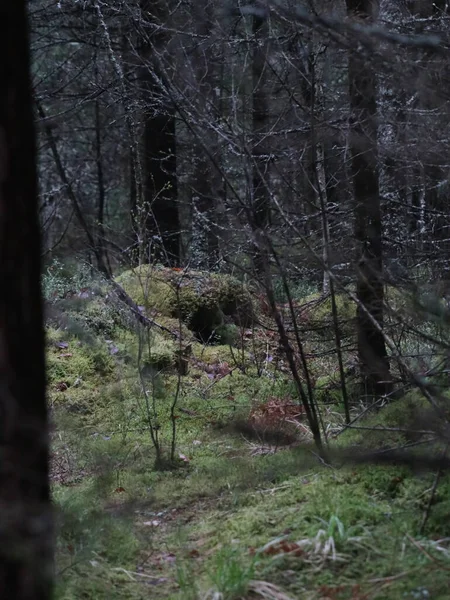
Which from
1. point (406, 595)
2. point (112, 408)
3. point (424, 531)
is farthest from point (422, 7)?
point (406, 595)

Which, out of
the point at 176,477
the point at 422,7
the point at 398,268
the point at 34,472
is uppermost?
the point at 422,7

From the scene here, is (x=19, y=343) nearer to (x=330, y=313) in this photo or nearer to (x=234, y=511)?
(x=234, y=511)

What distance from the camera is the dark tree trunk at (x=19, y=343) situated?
1866mm

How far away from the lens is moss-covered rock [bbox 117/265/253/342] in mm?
9195

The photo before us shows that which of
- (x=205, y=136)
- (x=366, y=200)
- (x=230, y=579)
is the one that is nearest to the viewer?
(x=230, y=579)

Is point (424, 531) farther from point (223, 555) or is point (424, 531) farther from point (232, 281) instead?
point (232, 281)

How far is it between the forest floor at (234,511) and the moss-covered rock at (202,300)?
231 centimetres

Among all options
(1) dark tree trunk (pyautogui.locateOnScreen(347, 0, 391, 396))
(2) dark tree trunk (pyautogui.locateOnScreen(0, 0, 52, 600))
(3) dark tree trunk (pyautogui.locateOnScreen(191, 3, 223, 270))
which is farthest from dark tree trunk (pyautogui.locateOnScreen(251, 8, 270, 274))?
(2) dark tree trunk (pyautogui.locateOnScreen(0, 0, 52, 600))

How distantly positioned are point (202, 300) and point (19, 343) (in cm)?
741

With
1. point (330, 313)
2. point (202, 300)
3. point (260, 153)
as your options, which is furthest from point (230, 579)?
point (260, 153)

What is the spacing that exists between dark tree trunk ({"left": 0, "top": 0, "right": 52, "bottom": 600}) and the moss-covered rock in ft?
23.0

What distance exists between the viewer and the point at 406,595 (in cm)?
299

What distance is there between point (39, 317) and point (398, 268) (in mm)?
4409

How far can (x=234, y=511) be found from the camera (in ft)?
14.0
